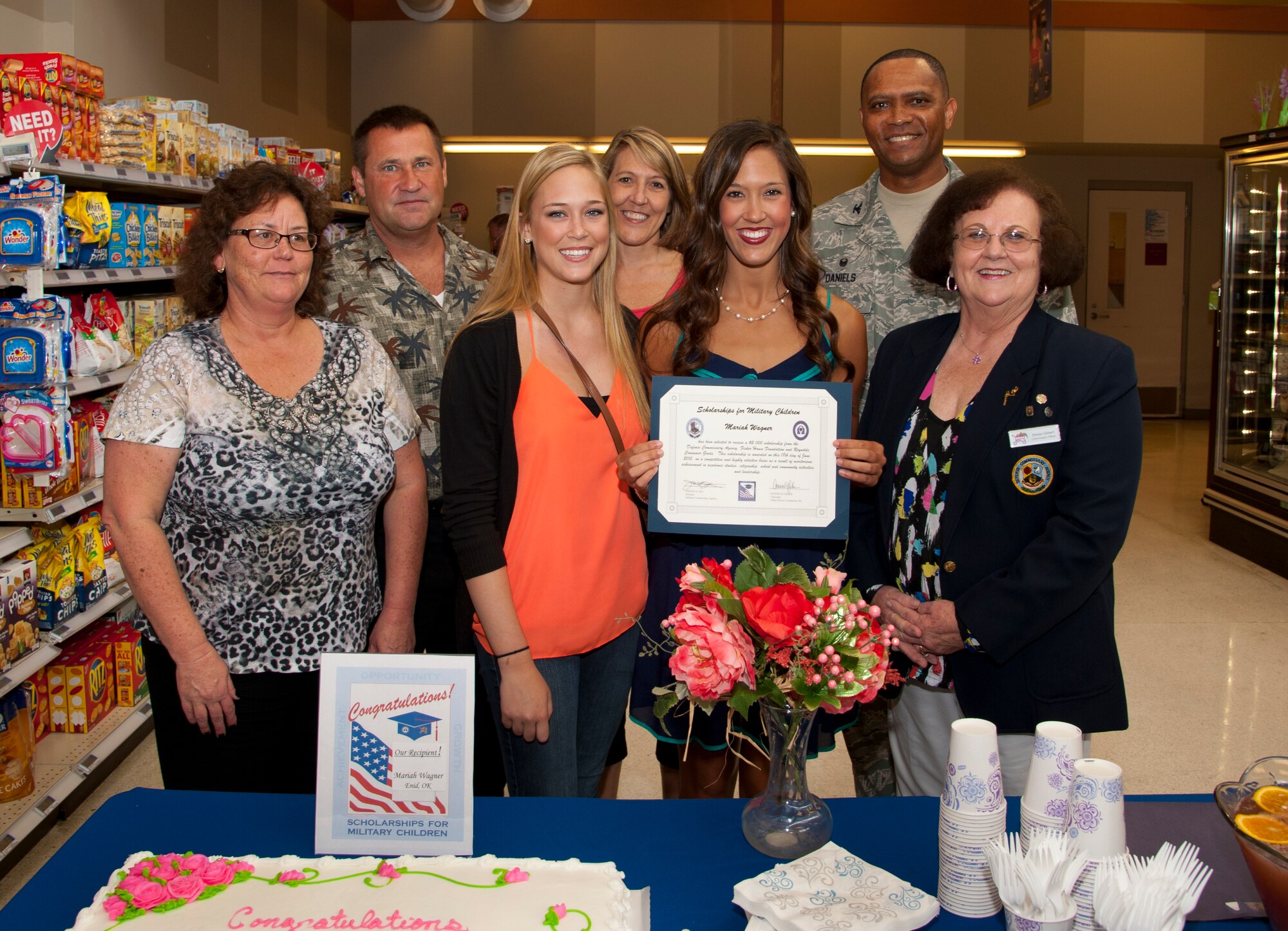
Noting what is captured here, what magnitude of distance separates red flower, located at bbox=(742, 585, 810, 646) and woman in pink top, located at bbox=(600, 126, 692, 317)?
1.58m

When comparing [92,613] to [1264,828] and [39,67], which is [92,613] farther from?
[1264,828]

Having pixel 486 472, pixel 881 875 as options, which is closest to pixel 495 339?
pixel 486 472

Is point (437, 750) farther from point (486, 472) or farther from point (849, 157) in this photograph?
point (849, 157)

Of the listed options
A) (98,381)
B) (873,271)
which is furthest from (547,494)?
(98,381)

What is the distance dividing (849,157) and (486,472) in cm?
984

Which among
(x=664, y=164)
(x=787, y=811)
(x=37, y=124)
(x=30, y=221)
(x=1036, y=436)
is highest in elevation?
(x=37, y=124)

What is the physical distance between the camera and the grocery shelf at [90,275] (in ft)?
10.3

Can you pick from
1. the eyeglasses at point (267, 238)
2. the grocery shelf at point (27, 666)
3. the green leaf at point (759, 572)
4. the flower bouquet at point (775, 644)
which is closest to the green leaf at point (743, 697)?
the flower bouquet at point (775, 644)

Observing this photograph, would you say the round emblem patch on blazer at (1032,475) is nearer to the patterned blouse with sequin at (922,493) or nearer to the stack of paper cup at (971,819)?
the patterned blouse with sequin at (922,493)

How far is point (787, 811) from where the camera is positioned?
5.05 feet

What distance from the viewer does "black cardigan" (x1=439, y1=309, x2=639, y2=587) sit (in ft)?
6.59

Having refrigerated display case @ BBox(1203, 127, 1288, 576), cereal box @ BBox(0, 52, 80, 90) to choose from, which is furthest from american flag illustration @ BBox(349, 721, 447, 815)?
refrigerated display case @ BBox(1203, 127, 1288, 576)

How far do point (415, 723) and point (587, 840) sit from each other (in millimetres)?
333

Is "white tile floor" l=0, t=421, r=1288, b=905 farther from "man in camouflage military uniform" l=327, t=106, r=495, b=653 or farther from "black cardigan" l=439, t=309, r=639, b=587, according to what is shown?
"black cardigan" l=439, t=309, r=639, b=587
